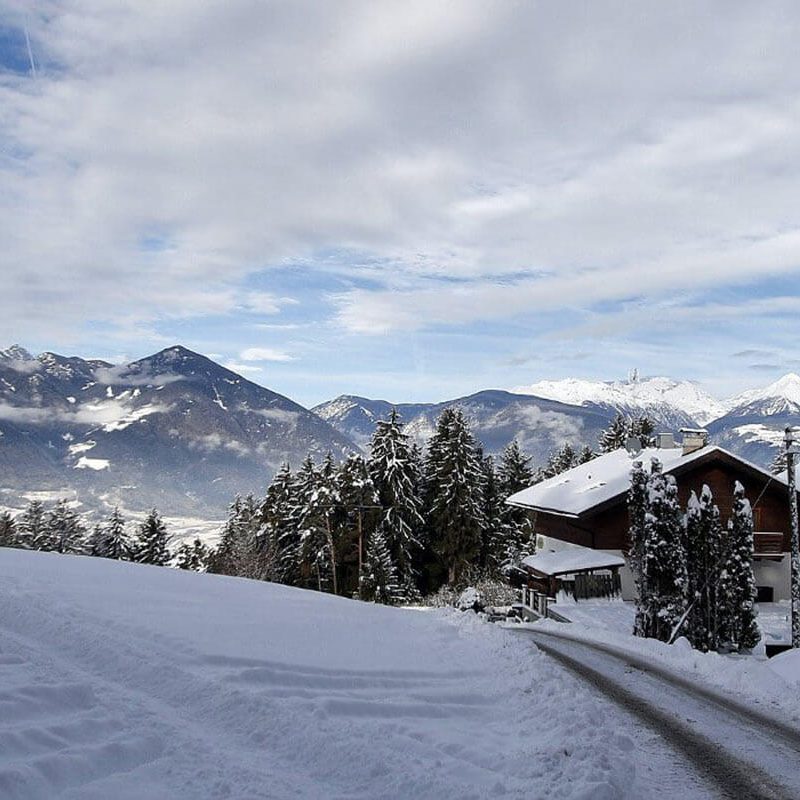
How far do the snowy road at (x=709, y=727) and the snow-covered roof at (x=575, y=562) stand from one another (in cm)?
1957

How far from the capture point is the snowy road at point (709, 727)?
962 cm

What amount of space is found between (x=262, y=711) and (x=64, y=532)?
75.3m

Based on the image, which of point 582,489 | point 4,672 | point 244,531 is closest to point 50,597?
point 4,672

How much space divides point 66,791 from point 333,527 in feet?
149

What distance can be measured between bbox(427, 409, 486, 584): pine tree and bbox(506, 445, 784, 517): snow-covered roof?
11.1 feet

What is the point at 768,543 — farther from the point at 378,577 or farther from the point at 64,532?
the point at 64,532

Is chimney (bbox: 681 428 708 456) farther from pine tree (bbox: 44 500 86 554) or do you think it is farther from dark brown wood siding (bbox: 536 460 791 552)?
pine tree (bbox: 44 500 86 554)

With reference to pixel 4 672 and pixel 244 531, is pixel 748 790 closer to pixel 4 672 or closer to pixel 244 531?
pixel 4 672

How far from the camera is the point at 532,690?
1291cm

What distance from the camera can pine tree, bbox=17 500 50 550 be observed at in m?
71.1

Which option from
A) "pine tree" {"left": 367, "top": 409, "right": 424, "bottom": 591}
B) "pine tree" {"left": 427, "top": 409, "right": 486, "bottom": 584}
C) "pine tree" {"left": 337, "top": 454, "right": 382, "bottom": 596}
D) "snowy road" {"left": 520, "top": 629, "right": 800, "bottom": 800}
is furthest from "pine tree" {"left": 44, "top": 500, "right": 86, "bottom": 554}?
"snowy road" {"left": 520, "top": 629, "right": 800, "bottom": 800}

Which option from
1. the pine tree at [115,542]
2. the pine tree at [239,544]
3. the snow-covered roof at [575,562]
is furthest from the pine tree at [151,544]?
the snow-covered roof at [575,562]

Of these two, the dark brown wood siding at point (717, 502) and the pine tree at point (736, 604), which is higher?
the dark brown wood siding at point (717, 502)

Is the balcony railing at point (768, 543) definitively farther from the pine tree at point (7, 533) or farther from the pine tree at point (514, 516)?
the pine tree at point (7, 533)
